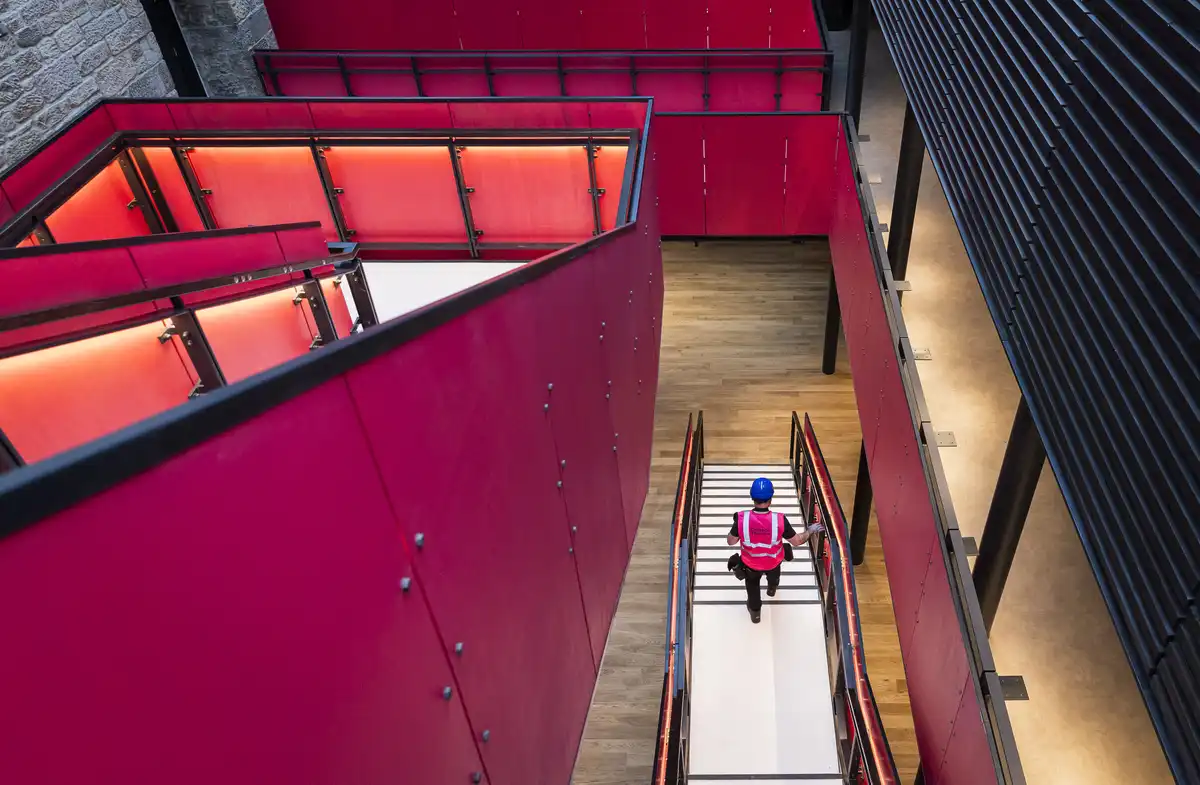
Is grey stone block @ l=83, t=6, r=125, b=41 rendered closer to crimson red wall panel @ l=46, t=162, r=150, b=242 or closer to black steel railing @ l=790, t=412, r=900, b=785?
crimson red wall panel @ l=46, t=162, r=150, b=242

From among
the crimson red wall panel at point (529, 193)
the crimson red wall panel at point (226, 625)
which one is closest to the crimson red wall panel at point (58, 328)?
the crimson red wall panel at point (226, 625)

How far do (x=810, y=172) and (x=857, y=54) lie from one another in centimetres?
215

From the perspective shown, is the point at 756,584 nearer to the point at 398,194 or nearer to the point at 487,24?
the point at 398,194

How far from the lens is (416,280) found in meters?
7.13

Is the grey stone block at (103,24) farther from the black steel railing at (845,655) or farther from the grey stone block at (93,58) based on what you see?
the black steel railing at (845,655)

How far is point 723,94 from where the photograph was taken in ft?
35.1

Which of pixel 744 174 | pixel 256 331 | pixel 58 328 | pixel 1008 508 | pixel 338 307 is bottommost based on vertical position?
pixel 58 328

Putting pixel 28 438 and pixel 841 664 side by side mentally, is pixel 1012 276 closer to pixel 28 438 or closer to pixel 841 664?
pixel 841 664

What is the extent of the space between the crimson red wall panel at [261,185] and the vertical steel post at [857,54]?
6272mm

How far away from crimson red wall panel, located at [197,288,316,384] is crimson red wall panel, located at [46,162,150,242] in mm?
3169

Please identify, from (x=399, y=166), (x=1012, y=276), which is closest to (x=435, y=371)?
(x=1012, y=276)

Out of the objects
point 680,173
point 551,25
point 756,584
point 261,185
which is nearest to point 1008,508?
point 756,584

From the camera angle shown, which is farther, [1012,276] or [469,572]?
[1012,276]

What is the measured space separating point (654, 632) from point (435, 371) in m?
6.25
